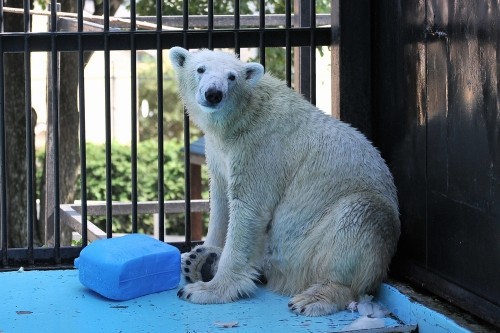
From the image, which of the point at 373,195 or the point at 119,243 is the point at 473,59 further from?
the point at 119,243

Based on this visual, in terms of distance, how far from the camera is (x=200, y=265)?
488 cm

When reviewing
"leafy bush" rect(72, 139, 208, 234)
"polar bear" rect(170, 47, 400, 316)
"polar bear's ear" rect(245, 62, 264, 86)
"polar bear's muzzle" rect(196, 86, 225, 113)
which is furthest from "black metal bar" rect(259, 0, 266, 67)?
"leafy bush" rect(72, 139, 208, 234)

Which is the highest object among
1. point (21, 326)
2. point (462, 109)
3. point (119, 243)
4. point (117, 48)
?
point (117, 48)

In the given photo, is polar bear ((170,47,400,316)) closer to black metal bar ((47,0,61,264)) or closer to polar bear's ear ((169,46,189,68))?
polar bear's ear ((169,46,189,68))

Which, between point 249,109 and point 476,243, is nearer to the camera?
point 476,243

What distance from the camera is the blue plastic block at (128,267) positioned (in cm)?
460

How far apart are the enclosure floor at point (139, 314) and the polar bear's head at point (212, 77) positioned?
1.01 m

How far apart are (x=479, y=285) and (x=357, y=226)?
712mm

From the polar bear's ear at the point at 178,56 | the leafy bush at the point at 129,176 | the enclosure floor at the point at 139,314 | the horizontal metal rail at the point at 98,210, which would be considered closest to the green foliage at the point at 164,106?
the leafy bush at the point at 129,176

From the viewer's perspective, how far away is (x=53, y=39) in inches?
207

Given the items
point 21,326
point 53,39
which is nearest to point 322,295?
→ point 21,326

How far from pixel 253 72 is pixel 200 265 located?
1082 mm

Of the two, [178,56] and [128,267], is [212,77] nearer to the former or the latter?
[178,56]

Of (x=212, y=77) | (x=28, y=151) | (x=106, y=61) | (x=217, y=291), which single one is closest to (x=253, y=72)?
(x=212, y=77)
